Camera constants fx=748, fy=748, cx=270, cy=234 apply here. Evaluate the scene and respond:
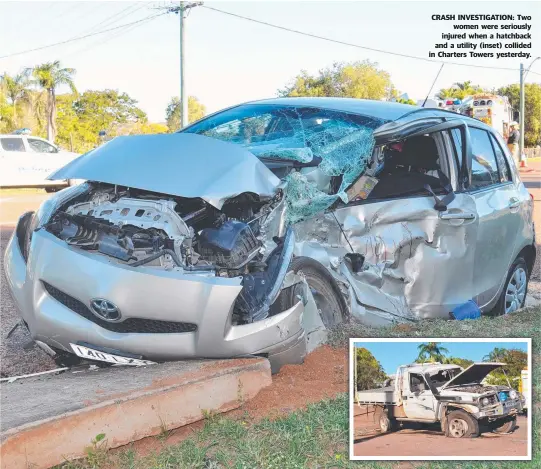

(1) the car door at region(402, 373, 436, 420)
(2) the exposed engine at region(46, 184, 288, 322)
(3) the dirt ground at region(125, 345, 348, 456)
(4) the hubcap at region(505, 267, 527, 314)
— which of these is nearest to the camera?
(1) the car door at region(402, 373, 436, 420)

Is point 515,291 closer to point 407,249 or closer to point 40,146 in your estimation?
point 407,249

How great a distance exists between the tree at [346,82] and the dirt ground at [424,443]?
45.6 m

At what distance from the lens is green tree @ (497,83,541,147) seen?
60594 millimetres

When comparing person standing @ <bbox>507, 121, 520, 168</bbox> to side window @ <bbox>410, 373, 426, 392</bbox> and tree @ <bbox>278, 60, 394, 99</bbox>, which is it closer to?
side window @ <bbox>410, 373, 426, 392</bbox>

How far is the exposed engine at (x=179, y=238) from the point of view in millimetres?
3826

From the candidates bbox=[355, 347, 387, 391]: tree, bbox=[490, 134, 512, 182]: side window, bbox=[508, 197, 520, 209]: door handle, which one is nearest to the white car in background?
bbox=[490, 134, 512, 182]: side window

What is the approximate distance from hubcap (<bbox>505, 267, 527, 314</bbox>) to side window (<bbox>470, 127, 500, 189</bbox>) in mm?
804

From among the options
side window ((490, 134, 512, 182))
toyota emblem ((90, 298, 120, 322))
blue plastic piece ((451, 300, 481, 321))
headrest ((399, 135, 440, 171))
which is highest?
headrest ((399, 135, 440, 171))

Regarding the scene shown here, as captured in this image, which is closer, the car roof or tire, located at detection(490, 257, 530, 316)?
the car roof

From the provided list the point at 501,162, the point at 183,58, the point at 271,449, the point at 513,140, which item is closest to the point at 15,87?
the point at 183,58

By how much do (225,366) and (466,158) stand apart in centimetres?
265

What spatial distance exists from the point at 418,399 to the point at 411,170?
250cm

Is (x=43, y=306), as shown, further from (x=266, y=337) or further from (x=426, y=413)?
(x=426, y=413)

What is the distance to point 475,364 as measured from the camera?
3.19m
